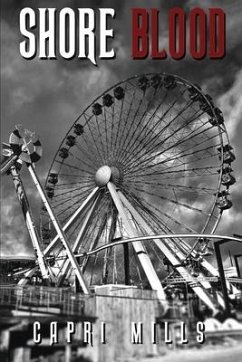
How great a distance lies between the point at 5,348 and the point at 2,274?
75.8 ft

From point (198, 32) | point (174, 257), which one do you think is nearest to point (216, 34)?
point (198, 32)

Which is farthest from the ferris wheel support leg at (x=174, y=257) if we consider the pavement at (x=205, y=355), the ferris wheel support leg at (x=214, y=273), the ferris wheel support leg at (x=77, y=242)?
the pavement at (x=205, y=355)

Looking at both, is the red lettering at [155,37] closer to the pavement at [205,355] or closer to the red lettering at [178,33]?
the red lettering at [178,33]

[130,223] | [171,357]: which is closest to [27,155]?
[130,223]

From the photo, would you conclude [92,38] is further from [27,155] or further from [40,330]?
[40,330]

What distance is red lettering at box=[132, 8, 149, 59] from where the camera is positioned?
58.8 feet

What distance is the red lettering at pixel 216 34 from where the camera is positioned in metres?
18.2

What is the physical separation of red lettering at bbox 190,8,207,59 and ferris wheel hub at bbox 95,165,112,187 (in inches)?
540

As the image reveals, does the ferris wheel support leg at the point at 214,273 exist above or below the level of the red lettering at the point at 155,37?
below

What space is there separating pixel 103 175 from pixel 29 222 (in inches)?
300

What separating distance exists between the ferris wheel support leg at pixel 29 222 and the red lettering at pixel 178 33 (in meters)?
12.6

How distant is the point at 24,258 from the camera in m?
38.3

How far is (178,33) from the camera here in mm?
18188

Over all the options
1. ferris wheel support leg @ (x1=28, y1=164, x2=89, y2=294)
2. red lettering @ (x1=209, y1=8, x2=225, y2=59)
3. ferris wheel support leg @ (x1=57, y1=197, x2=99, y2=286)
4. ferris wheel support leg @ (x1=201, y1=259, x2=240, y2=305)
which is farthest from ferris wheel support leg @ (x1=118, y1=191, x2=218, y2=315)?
red lettering @ (x1=209, y1=8, x2=225, y2=59)
